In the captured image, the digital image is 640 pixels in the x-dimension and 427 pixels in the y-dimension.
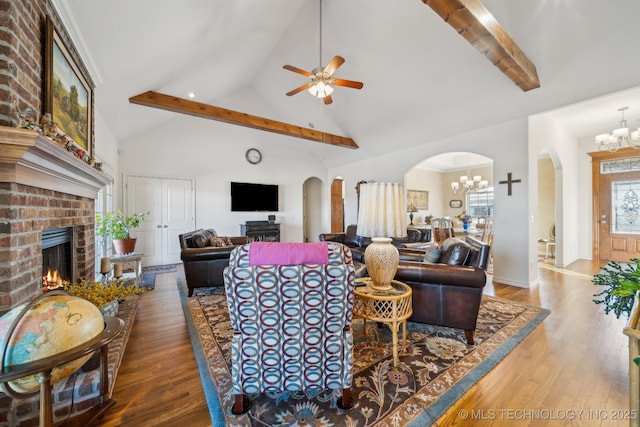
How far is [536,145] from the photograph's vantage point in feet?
13.4

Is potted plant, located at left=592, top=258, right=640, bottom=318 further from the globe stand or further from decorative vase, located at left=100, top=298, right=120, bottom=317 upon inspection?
decorative vase, located at left=100, top=298, right=120, bottom=317

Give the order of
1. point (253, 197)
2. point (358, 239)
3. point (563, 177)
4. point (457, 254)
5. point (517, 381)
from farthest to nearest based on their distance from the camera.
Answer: point (253, 197)
point (358, 239)
point (563, 177)
point (457, 254)
point (517, 381)

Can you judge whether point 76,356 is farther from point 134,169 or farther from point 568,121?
point 568,121

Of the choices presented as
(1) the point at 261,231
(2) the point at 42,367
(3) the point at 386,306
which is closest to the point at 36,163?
(2) the point at 42,367

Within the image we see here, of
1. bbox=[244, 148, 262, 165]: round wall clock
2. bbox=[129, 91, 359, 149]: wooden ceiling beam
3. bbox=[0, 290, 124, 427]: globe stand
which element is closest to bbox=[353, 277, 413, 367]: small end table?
bbox=[0, 290, 124, 427]: globe stand

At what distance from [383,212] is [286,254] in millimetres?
1053

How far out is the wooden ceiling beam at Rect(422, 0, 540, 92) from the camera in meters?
2.16

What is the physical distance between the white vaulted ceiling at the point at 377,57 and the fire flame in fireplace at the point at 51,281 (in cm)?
190

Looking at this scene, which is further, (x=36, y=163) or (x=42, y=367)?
(x=36, y=163)

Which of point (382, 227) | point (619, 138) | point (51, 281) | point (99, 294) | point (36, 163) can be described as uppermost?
point (619, 138)

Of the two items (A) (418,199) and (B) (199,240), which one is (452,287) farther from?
(A) (418,199)

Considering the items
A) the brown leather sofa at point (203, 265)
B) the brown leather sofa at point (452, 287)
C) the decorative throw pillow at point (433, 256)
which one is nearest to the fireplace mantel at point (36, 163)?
the brown leather sofa at point (203, 265)

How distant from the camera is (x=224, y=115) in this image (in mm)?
5121

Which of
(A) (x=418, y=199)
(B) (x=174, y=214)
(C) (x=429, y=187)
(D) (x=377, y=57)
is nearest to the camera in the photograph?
(D) (x=377, y=57)
